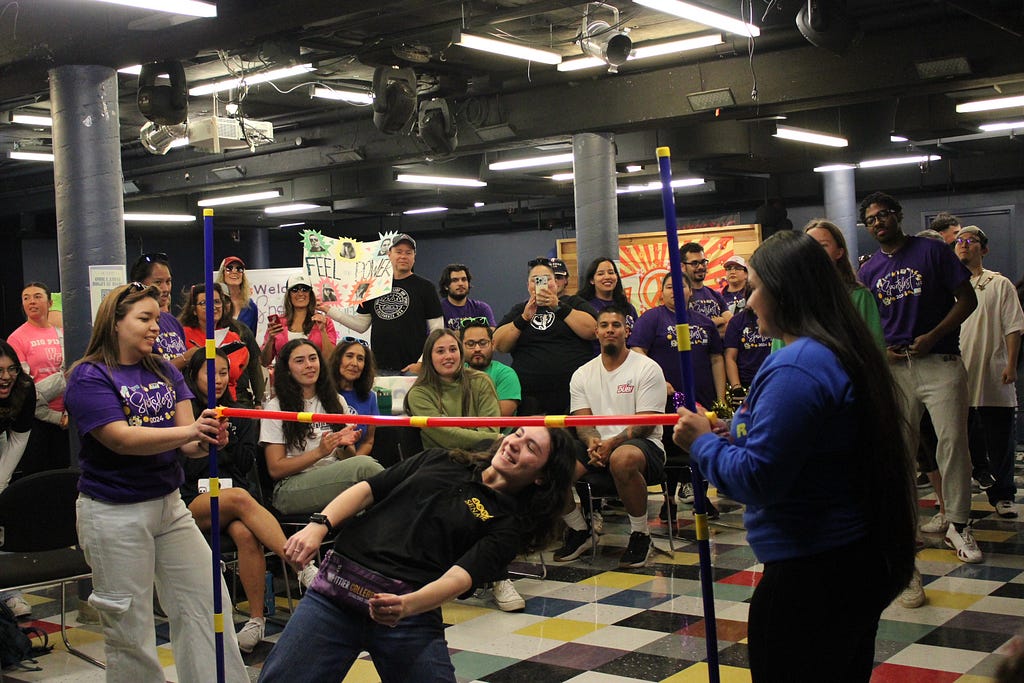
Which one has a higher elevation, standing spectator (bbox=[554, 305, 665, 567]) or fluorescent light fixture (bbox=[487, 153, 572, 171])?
fluorescent light fixture (bbox=[487, 153, 572, 171])

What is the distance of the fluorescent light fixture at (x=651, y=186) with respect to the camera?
1484 cm

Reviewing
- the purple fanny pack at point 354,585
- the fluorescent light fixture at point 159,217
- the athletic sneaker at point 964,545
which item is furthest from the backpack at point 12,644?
the fluorescent light fixture at point 159,217

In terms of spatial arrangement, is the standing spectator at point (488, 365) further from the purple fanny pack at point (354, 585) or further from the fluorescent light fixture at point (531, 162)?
the fluorescent light fixture at point (531, 162)

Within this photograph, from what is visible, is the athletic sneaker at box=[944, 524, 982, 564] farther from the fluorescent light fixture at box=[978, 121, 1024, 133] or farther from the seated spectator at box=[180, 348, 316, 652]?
the fluorescent light fixture at box=[978, 121, 1024, 133]

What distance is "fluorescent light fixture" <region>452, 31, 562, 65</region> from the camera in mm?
7703

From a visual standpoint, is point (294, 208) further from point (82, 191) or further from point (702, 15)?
point (82, 191)

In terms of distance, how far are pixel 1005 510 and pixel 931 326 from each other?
6.60ft

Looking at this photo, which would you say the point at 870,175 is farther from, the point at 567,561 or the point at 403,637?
the point at 403,637

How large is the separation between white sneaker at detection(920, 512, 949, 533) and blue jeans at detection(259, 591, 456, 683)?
13.8 ft

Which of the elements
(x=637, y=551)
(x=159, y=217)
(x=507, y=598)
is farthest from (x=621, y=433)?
(x=159, y=217)

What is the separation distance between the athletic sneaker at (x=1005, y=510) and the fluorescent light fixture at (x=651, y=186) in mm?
8581

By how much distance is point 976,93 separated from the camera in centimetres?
1085

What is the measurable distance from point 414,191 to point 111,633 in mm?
11556

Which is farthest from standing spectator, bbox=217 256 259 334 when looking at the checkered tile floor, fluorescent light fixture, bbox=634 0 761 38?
fluorescent light fixture, bbox=634 0 761 38
